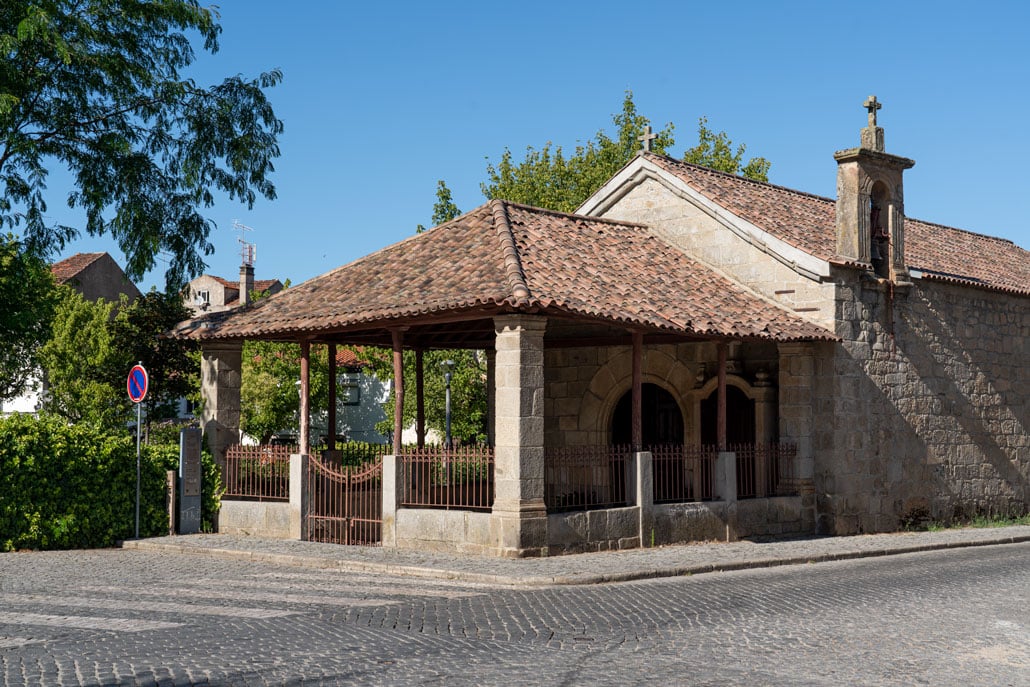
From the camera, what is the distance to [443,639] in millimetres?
8523

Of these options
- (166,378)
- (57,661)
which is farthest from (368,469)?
(166,378)

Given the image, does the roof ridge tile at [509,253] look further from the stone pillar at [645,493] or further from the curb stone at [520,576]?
the curb stone at [520,576]

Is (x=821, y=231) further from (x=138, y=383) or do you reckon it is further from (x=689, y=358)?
(x=138, y=383)

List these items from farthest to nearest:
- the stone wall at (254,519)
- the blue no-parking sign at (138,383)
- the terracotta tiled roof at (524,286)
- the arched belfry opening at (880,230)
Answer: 1. the arched belfry opening at (880,230)
2. the stone wall at (254,519)
3. the blue no-parking sign at (138,383)
4. the terracotta tiled roof at (524,286)

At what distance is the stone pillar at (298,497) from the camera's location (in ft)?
54.7

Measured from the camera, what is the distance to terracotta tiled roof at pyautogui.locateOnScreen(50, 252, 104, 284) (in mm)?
50625

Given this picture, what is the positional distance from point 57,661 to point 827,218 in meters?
17.9

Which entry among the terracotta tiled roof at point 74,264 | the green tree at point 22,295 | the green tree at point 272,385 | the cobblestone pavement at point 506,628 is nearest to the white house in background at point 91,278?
the terracotta tiled roof at point 74,264

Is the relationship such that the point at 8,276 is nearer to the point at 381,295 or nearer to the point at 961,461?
the point at 381,295

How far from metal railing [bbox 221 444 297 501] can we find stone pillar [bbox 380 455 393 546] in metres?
2.38

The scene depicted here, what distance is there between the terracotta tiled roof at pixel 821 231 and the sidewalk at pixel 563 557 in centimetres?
473

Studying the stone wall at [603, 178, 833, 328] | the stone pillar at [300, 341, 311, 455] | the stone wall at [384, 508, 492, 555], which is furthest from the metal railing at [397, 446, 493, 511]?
the stone wall at [603, 178, 833, 328]

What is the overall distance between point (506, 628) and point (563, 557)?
5.21 meters

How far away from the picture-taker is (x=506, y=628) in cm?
910
